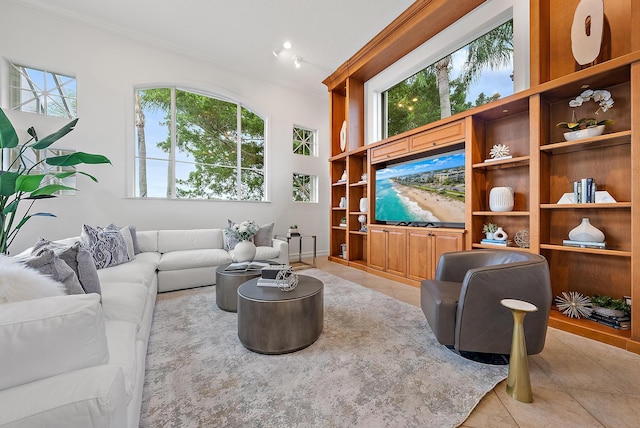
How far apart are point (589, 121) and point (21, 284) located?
374 cm

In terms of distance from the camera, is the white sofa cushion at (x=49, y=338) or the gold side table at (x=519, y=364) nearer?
the white sofa cushion at (x=49, y=338)

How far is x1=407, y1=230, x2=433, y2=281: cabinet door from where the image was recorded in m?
3.33

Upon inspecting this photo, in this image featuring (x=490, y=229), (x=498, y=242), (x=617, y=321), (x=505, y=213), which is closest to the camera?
(x=617, y=321)

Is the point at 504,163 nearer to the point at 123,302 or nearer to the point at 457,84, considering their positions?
the point at 457,84

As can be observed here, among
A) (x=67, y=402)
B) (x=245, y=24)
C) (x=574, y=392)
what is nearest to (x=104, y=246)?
(x=67, y=402)

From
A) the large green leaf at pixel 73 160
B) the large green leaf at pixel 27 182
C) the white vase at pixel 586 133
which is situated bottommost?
the large green leaf at pixel 27 182

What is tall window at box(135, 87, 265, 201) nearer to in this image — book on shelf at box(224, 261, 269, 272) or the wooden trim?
the wooden trim

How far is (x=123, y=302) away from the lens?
5.41 ft

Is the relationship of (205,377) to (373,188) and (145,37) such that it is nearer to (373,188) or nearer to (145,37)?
(373,188)

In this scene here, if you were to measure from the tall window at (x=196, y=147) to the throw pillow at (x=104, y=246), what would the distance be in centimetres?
142

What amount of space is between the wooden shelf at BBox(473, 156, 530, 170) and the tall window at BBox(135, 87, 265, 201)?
12.2 ft

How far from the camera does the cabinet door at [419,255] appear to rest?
333cm

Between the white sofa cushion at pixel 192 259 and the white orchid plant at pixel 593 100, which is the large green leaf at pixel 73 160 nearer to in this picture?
the white sofa cushion at pixel 192 259

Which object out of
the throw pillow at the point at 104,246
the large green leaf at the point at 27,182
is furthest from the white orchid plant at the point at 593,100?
the throw pillow at the point at 104,246
